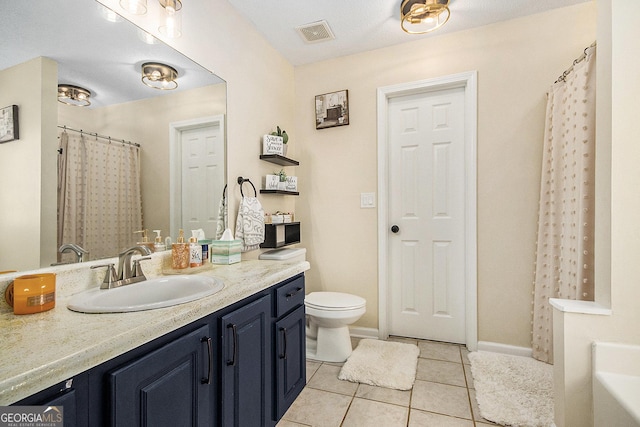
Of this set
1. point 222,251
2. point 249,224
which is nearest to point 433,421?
point 222,251

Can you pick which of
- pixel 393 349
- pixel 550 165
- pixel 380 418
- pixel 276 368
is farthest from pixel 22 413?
pixel 550 165

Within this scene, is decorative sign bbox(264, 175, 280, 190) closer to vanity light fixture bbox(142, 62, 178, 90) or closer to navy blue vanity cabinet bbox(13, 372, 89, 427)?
vanity light fixture bbox(142, 62, 178, 90)

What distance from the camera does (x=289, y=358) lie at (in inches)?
61.7

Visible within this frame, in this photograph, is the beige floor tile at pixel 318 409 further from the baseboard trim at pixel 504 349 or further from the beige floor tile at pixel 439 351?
the baseboard trim at pixel 504 349

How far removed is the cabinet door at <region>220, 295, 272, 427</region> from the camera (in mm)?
1103

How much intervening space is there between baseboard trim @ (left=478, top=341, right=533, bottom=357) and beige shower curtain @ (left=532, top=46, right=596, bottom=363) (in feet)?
0.27

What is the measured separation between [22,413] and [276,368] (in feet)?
3.28

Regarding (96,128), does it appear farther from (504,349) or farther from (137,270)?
(504,349)

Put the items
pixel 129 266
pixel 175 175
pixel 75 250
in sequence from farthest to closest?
pixel 175 175 → pixel 129 266 → pixel 75 250

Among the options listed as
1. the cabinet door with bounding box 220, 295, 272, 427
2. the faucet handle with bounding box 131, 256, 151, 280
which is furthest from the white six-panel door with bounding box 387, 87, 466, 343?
the faucet handle with bounding box 131, 256, 151, 280

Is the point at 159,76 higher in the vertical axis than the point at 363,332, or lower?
higher

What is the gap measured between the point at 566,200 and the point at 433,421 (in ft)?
4.98

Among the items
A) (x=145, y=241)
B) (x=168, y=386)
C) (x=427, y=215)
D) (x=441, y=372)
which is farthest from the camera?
(x=427, y=215)

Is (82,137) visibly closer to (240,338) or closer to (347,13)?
(240,338)
